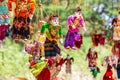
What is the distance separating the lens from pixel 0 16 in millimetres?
4051

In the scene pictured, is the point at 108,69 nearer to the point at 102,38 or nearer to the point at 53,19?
the point at 102,38

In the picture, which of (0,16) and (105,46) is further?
(105,46)

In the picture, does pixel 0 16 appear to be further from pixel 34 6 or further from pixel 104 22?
pixel 104 22

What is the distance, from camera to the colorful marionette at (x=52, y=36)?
4199 millimetres

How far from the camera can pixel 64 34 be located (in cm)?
426

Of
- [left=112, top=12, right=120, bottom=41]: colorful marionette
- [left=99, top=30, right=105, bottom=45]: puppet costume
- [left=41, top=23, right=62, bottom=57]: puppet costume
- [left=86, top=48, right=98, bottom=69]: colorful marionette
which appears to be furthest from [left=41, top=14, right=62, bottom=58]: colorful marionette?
[left=112, top=12, right=120, bottom=41]: colorful marionette

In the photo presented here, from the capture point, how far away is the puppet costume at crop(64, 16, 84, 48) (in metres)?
4.27

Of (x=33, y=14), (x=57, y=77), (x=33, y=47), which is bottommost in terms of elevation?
(x=57, y=77)

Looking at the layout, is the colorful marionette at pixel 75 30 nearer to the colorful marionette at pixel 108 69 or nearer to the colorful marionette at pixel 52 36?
the colorful marionette at pixel 52 36

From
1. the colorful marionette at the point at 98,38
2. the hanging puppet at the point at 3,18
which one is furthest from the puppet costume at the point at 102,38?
the hanging puppet at the point at 3,18

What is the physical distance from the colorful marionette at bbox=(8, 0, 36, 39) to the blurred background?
52 mm

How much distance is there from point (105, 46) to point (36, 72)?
71 centimetres

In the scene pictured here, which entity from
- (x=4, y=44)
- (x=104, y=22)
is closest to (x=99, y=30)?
(x=104, y=22)

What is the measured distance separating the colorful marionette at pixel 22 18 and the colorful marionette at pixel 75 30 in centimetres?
37
